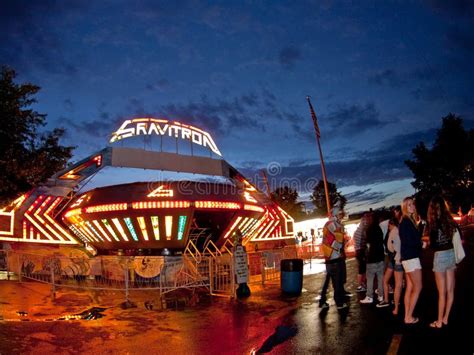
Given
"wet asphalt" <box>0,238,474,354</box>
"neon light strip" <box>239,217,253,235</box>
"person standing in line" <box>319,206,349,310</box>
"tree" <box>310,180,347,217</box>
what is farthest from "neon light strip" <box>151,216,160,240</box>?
"tree" <box>310,180,347,217</box>

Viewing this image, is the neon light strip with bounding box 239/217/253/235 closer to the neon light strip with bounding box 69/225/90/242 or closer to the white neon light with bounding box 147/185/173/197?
the white neon light with bounding box 147/185/173/197

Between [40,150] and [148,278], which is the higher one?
[40,150]

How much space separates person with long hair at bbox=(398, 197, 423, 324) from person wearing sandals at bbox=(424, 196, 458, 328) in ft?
0.90

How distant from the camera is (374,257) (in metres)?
8.45

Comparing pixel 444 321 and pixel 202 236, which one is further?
pixel 202 236

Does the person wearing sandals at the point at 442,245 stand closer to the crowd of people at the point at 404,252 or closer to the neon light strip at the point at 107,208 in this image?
the crowd of people at the point at 404,252

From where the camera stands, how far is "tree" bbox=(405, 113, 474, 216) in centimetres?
4619

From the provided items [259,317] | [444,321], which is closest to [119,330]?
[259,317]

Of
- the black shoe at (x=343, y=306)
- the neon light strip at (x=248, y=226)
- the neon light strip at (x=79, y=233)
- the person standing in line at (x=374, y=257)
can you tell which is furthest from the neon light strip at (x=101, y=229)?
the person standing in line at (x=374, y=257)

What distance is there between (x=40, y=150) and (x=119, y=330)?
1405cm

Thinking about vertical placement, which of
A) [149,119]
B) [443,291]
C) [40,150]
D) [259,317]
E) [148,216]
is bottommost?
[259,317]

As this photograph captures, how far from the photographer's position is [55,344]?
652 cm

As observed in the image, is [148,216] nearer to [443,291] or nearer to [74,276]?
[74,276]

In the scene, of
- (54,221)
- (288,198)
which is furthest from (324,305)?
(288,198)
